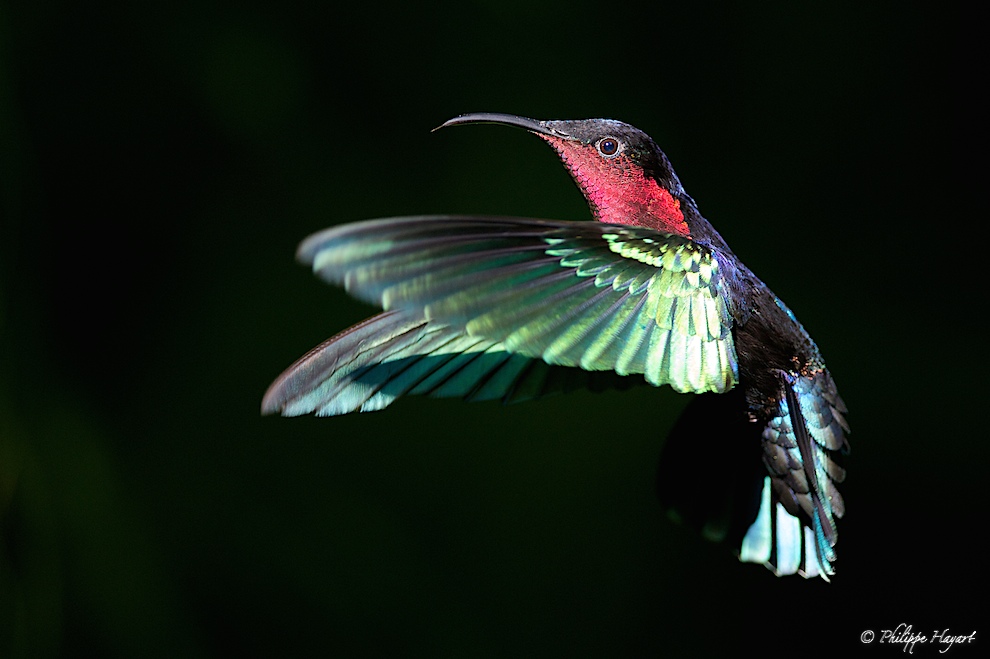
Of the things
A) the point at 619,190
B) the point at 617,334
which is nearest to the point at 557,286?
the point at 617,334

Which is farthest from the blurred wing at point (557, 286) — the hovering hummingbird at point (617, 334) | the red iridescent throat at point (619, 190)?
the red iridescent throat at point (619, 190)

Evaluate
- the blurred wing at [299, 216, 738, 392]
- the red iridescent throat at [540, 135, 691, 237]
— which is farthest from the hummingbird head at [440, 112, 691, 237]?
the blurred wing at [299, 216, 738, 392]

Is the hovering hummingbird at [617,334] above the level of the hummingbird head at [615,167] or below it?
below

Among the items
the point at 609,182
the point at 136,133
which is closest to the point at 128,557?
the point at 136,133

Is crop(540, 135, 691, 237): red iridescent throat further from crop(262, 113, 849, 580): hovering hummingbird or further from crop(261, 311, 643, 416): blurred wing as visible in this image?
crop(261, 311, 643, 416): blurred wing

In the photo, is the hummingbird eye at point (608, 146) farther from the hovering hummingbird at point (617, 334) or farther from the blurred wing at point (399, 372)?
the blurred wing at point (399, 372)

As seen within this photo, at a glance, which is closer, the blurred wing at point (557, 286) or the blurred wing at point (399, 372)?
the blurred wing at point (557, 286)

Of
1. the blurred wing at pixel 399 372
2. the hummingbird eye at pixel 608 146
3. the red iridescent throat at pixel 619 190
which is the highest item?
the hummingbird eye at pixel 608 146
